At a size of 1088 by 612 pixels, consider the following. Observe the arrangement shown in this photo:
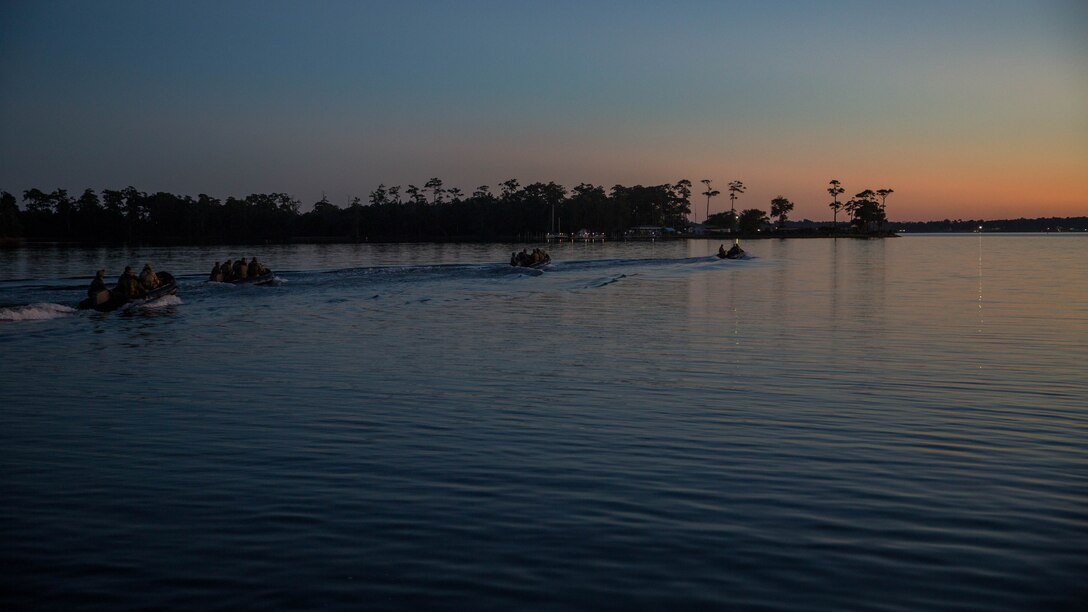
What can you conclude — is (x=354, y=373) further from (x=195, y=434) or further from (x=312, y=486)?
(x=312, y=486)

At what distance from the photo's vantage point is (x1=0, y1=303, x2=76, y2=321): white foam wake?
2871cm

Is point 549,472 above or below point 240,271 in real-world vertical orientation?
below

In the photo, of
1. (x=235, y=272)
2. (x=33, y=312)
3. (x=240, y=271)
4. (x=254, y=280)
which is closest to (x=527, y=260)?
(x=254, y=280)

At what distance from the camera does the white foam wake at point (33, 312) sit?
28714 mm

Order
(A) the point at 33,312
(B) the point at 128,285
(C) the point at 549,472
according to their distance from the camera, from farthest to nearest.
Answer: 1. (B) the point at 128,285
2. (A) the point at 33,312
3. (C) the point at 549,472

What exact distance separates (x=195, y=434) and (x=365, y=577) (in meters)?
6.15

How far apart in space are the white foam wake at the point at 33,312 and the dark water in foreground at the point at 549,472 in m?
6.69

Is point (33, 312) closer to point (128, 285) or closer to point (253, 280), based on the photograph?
point (128, 285)

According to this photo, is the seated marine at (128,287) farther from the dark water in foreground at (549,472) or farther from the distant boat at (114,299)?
the dark water in foreground at (549,472)

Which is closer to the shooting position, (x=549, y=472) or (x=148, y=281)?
(x=549, y=472)

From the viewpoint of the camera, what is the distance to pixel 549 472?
9633 millimetres

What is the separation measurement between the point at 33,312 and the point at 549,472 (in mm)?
26941

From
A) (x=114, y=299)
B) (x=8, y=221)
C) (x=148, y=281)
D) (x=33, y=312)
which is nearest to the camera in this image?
(x=33, y=312)

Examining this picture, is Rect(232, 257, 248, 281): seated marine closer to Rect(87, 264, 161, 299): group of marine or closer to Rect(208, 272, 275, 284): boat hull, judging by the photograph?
Rect(208, 272, 275, 284): boat hull
